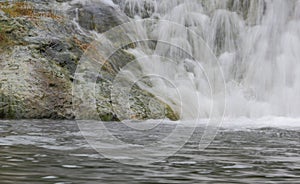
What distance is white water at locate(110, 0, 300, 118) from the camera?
67.3 ft

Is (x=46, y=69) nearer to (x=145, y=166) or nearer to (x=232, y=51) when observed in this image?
(x=232, y=51)

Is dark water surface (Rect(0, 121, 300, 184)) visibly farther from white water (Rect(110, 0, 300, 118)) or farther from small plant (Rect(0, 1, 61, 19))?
white water (Rect(110, 0, 300, 118))

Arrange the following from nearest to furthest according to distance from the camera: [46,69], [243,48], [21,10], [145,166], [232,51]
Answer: [145,166] < [46,69] < [21,10] < [243,48] < [232,51]

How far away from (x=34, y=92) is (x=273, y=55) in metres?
13.6

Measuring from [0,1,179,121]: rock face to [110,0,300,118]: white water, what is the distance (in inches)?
122

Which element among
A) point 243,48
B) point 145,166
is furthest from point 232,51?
point 145,166

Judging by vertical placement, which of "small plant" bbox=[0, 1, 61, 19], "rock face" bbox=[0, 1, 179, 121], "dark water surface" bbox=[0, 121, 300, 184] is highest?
"small plant" bbox=[0, 1, 61, 19]

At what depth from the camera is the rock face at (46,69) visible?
14820 mm

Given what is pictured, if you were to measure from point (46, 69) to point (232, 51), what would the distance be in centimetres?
1145

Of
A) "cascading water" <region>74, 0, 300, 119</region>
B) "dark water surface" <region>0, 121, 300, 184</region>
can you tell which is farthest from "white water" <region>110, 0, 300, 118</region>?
"dark water surface" <region>0, 121, 300, 184</region>

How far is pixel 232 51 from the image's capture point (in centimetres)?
2361

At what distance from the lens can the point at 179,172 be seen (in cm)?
491

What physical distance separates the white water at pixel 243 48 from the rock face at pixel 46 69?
3094mm

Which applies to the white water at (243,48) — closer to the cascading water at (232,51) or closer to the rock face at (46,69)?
the cascading water at (232,51)
